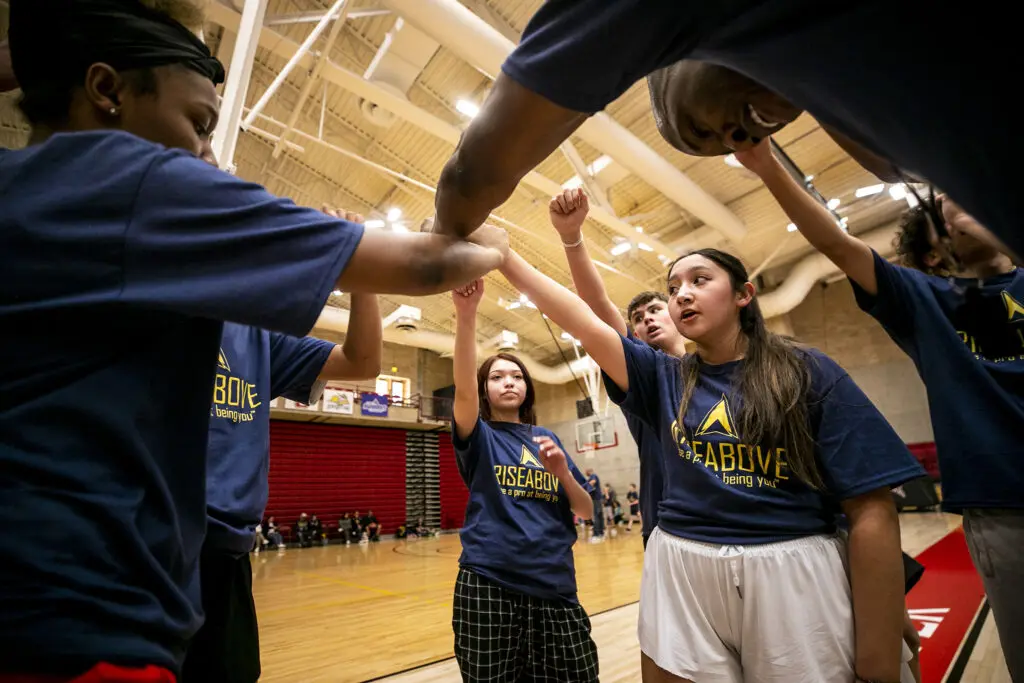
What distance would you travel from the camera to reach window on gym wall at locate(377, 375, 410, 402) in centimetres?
1916

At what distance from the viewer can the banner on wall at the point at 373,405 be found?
16.9m

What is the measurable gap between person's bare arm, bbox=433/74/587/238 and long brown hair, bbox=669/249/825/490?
1.01 meters

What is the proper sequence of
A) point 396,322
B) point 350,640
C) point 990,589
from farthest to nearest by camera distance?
point 396,322, point 350,640, point 990,589

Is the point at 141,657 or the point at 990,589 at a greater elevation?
the point at 141,657

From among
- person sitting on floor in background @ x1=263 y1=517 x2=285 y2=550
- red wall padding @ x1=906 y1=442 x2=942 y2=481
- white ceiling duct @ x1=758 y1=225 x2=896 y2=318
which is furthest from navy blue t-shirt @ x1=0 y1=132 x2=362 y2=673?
red wall padding @ x1=906 y1=442 x2=942 y2=481

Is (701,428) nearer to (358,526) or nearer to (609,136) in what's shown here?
(609,136)

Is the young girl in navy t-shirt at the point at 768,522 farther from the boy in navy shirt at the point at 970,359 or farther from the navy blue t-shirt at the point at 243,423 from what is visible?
the navy blue t-shirt at the point at 243,423

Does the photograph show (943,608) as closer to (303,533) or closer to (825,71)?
(825,71)

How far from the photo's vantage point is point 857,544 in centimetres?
127

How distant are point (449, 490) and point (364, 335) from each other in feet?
61.9

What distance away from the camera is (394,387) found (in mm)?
19656

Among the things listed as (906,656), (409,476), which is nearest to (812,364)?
(906,656)

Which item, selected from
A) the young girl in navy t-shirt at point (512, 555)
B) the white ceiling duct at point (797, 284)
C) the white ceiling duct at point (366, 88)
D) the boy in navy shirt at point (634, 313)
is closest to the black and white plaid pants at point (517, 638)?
the young girl in navy t-shirt at point (512, 555)

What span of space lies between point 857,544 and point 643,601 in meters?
0.57
